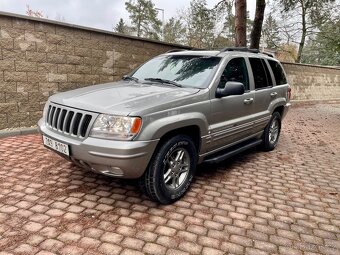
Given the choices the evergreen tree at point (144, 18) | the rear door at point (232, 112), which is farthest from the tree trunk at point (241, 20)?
the evergreen tree at point (144, 18)

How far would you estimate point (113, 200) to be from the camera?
351 cm

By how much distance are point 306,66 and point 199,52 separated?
44.0ft

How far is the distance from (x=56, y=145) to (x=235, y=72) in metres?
2.68

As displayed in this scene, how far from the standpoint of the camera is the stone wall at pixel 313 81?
600 inches

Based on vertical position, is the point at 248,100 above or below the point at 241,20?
below

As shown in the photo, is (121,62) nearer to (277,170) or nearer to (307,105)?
(277,170)

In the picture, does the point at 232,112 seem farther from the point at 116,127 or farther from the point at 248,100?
the point at 116,127

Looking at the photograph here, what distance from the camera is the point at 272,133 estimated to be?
6.07m

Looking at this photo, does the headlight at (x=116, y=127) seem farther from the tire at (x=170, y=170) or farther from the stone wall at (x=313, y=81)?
the stone wall at (x=313, y=81)

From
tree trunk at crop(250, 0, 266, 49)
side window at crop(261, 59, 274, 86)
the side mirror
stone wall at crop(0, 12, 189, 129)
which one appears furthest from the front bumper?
tree trunk at crop(250, 0, 266, 49)

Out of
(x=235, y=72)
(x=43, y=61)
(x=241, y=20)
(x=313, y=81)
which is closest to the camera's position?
(x=235, y=72)

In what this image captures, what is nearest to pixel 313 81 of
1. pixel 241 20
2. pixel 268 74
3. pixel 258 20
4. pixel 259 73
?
pixel 258 20

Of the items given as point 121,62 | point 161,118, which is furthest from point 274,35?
point 161,118

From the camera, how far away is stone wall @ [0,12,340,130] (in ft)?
19.2
